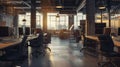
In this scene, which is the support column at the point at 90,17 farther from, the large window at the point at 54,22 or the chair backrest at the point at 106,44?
the large window at the point at 54,22

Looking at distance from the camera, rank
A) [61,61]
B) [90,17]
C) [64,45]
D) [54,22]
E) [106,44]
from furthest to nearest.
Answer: [54,22], [64,45], [90,17], [61,61], [106,44]

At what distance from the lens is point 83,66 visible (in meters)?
7.67

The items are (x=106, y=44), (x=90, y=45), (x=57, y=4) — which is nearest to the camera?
(x=106, y=44)

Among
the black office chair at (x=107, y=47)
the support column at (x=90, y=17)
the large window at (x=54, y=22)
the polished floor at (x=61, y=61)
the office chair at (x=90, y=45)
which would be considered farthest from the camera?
the large window at (x=54, y=22)

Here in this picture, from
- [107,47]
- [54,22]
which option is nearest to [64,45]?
[107,47]

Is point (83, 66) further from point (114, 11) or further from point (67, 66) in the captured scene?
point (114, 11)

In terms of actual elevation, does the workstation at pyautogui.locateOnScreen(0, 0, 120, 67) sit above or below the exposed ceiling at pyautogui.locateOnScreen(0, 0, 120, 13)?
below

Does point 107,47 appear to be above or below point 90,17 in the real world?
below

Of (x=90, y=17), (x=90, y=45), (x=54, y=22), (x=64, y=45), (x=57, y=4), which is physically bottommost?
(x=64, y=45)

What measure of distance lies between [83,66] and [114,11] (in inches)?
653

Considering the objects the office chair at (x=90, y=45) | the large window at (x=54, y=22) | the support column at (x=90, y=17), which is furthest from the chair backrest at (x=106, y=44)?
the large window at (x=54, y=22)

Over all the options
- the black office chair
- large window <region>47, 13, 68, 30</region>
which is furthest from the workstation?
large window <region>47, 13, 68, 30</region>

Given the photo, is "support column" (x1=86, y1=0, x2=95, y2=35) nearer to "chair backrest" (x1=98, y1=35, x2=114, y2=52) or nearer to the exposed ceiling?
the exposed ceiling

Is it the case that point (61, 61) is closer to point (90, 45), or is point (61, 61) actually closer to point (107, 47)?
point (107, 47)
